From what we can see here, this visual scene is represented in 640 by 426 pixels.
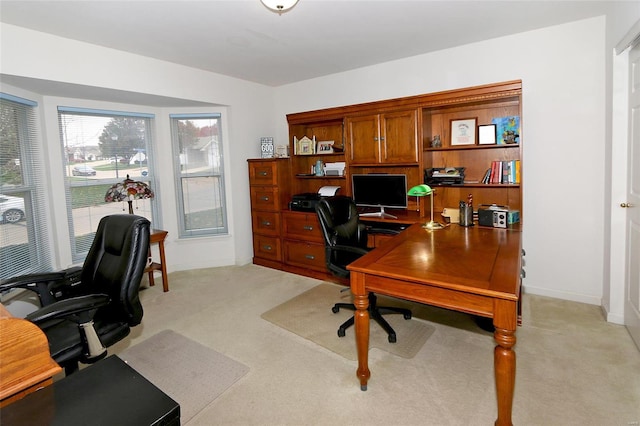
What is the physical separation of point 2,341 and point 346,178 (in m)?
3.58

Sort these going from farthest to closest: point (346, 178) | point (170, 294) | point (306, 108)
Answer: point (306, 108), point (346, 178), point (170, 294)

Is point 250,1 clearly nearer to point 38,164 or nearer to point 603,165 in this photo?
point 38,164

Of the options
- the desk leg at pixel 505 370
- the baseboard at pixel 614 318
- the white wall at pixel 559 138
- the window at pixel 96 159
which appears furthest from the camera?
the window at pixel 96 159

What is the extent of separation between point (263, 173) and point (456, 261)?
3.08 m

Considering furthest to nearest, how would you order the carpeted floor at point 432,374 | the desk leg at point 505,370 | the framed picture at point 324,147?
1. the framed picture at point 324,147
2. the carpeted floor at point 432,374
3. the desk leg at point 505,370

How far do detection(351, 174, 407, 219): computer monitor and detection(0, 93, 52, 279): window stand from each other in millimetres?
3175

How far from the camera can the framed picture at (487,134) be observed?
3.37 metres

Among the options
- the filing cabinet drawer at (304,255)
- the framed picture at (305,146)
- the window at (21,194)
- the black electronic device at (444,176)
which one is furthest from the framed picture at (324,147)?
the window at (21,194)

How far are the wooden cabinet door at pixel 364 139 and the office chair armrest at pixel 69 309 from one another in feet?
9.53

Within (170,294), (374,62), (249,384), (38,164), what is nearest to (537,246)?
(374,62)

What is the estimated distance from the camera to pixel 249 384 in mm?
2197

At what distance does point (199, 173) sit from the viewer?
4.70 m

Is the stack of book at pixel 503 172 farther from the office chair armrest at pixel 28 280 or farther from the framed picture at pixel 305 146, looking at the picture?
the office chair armrest at pixel 28 280

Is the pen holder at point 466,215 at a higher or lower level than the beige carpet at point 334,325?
higher
